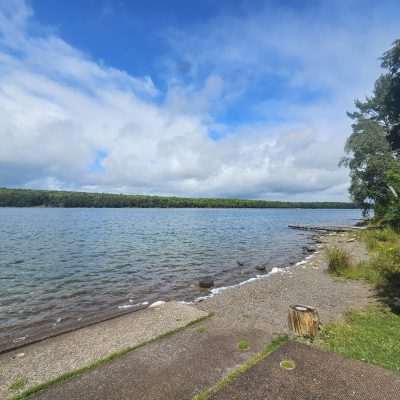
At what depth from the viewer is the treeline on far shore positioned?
400 feet

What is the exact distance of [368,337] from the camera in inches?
202

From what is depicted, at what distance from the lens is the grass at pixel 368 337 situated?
439cm

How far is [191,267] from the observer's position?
15258 mm

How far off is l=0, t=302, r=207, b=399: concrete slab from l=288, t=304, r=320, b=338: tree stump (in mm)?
2294

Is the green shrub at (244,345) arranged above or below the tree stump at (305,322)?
below

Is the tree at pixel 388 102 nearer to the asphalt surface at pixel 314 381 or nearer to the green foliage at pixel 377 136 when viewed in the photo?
the green foliage at pixel 377 136

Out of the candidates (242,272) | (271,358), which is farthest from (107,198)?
(271,358)

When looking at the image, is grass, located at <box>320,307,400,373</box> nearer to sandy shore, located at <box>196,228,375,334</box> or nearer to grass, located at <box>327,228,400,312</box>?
sandy shore, located at <box>196,228,375,334</box>

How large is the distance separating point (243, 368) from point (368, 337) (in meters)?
2.85

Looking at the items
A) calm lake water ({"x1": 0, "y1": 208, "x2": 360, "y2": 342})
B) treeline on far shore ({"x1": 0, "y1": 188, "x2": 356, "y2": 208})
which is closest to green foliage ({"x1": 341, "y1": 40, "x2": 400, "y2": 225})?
calm lake water ({"x1": 0, "y1": 208, "x2": 360, "y2": 342})

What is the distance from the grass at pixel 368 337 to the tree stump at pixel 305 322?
0.23 m

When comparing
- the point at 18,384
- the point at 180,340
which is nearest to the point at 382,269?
the point at 180,340

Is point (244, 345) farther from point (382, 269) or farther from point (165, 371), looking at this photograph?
point (382, 269)

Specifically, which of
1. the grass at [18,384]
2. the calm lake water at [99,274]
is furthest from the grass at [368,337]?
the calm lake water at [99,274]
